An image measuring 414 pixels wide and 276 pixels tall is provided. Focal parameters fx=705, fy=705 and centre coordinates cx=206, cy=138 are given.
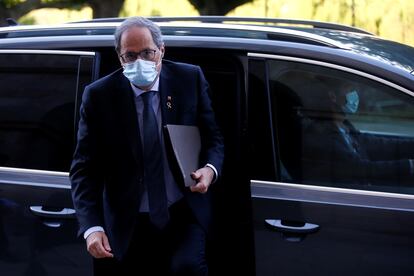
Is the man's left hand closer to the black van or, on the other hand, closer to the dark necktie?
the dark necktie

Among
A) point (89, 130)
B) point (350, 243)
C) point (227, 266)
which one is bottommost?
point (227, 266)

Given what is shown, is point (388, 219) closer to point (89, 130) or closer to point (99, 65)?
point (89, 130)

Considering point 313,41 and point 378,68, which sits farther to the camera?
point 313,41

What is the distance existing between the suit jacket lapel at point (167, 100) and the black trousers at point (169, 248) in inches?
13.8

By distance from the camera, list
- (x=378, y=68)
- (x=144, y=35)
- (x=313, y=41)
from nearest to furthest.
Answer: (x=144, y=35) < (x=378, y=68) < (x=313, y=41)

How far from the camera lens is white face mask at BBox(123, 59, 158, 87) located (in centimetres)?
274

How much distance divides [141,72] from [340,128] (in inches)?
35.9

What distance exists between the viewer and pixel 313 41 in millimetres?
3148

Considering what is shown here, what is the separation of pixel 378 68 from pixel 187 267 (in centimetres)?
113

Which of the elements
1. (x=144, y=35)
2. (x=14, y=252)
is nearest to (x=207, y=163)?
(x=144, y=35)

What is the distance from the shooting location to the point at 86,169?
9.43 ft

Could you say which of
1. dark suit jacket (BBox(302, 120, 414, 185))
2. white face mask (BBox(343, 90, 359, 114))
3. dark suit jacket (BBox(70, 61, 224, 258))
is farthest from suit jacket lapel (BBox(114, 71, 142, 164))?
white face mask (BBox(343, 90, 359, 114))

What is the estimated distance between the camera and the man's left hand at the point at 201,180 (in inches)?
107

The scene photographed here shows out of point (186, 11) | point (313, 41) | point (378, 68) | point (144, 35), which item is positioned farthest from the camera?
point (186, 11)
